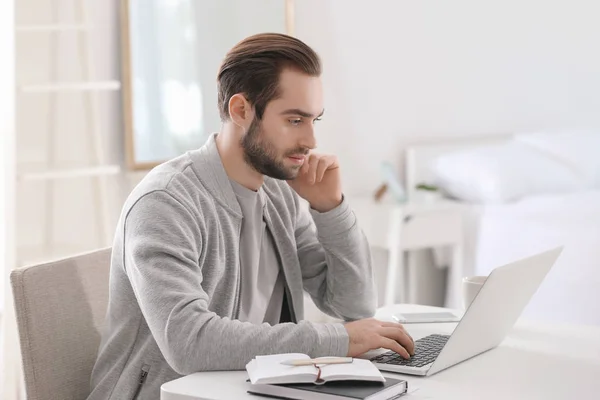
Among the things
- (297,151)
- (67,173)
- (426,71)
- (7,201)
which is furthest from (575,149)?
(297,151)

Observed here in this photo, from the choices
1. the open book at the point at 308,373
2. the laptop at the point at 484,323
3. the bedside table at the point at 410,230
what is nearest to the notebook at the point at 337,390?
the open book at the point at 308,373

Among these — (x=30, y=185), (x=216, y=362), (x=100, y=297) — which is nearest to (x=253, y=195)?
(x=100, y=297)

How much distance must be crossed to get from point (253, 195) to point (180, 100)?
1564mm

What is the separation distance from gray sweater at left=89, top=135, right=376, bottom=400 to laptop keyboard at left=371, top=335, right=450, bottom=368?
7 cm

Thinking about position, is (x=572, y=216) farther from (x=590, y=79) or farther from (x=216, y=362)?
(x=216, y=362)

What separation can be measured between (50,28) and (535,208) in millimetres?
1909

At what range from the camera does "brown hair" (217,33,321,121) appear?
1589 millimetres

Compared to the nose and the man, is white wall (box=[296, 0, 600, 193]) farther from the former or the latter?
the nose

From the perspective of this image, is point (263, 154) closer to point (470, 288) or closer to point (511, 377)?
point (470, 288)

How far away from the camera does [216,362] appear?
1315 mm

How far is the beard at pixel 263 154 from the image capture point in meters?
1.60

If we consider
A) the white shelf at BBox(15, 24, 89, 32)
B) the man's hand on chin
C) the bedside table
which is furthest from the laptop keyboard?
the bedside table

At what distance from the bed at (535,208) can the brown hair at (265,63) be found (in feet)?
5.66

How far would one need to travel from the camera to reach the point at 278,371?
120cm
